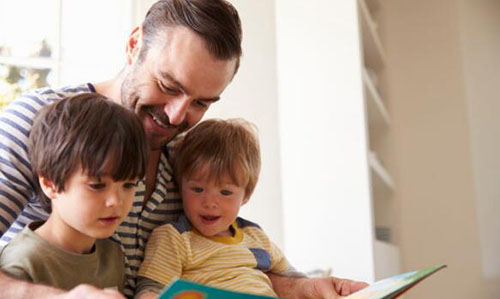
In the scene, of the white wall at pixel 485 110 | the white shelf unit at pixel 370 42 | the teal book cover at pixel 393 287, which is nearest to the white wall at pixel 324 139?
the white shelf unit at pixel 370 42

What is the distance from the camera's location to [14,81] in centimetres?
249

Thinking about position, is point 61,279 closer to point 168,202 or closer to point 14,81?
point 168,202

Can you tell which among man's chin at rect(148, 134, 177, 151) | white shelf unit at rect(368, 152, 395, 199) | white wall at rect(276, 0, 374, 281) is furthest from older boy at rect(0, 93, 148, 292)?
white shelf unit at rect(368, 152, 395, 199)

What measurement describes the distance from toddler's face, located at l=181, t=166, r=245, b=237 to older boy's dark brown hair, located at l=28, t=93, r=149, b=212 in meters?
0.29

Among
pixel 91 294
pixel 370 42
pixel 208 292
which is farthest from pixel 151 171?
pixel 370 42

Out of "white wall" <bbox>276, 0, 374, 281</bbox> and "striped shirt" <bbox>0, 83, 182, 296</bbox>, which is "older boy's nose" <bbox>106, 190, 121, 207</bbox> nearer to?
"striped shirt" <bbox>0, 83, 182, 296</bbox>

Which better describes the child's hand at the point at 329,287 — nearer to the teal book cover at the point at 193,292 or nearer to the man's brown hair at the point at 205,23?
the man's brown hair at the point at 205,23

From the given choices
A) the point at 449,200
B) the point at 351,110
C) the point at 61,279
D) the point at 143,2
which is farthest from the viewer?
the point at 449,200

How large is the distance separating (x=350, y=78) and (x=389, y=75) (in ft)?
4.30

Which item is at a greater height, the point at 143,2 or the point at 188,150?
the point at 143,2

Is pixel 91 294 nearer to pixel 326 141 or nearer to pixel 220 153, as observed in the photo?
pixel 220 153

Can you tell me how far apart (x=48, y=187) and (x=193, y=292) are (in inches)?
17.5

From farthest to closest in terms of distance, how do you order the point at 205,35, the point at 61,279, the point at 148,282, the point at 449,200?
1. the point at 449,200
2. the point at 205,35
3. the point at 148,282
4. the point at 61,279

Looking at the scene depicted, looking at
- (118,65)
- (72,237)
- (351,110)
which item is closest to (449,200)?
(351,110)
